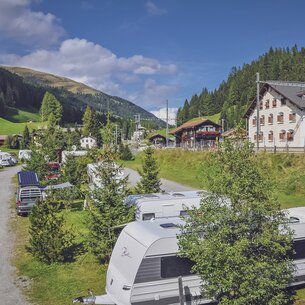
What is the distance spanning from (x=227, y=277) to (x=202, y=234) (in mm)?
1386

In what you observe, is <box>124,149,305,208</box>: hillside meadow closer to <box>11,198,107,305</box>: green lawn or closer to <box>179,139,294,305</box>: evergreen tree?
<box>179,139,294,305</box>: evergreen tree

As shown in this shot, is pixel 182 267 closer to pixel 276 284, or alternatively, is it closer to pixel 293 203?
pixel 276 284

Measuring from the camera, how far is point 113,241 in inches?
607

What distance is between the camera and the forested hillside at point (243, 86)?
132475mm

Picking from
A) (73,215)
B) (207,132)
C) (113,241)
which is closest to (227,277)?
(113,241)

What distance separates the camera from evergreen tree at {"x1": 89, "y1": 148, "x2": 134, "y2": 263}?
→ 1546cm

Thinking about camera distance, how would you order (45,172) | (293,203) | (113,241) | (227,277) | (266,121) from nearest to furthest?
(227,277) → (113,241) → (293,203) → (45,172) → (266,121)

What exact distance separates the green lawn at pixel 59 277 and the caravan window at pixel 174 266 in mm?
3601

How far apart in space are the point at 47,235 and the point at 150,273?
289 inches

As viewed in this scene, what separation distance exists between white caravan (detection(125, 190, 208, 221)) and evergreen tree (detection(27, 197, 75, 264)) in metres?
3.34

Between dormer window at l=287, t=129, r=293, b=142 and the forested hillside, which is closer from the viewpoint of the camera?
dormer window at l=287, t=129, r=293, b=142

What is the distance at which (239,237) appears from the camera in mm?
9820

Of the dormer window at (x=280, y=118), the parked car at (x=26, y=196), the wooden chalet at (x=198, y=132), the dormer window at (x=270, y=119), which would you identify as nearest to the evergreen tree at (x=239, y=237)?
the parked car at (x=26, y=196)

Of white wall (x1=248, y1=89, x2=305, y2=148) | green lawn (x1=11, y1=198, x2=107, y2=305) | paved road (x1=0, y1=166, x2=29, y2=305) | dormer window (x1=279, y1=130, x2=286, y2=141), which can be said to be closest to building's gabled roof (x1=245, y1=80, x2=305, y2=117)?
white wall (x1=248, y1=89, x2=305, y2=148)
